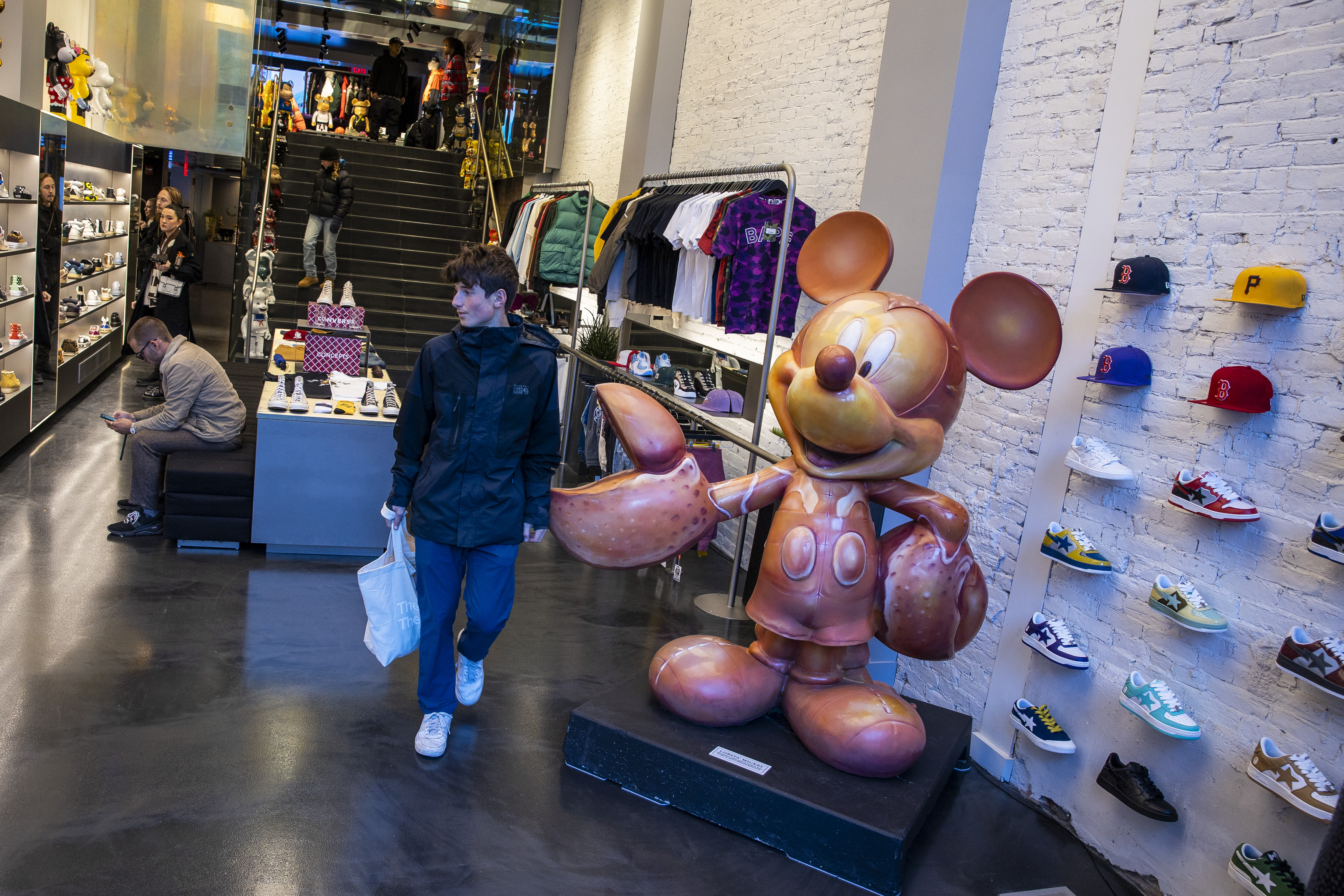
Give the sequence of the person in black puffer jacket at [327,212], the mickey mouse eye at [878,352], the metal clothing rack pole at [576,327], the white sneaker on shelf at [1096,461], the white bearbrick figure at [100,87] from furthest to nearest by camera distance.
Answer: the person in black puffer jacket at [327,212] < the white bearbrick figure at [100,87] < the metal clothing rack pole at [576,327] < the white sneaker on shelf at [1096,461] < the mickey mouse eye at [878,352]

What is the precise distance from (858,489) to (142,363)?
31.1 ft

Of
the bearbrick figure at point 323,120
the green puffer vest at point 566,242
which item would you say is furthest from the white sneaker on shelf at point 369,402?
the bearbrick figure at point 323,120

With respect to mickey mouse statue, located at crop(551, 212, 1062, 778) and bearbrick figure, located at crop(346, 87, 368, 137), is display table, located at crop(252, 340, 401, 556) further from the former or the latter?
bearbrick figure, located at crop(346, 87, 368, 137)

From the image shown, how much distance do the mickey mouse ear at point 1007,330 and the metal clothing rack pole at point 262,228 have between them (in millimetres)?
6965

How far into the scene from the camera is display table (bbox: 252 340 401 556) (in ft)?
16.3

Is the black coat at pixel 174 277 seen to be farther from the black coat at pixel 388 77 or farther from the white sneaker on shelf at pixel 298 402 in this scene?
the black coat at pixel 388 77

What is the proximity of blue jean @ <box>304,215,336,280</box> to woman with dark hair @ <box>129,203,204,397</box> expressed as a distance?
2098 millimetres

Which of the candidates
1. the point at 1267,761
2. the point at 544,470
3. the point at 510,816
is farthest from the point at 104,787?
the point at 1267,761

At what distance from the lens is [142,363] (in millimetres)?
10203

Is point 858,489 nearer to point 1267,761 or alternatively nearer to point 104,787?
point 1267,761

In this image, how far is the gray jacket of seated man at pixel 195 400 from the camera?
5.12 metres

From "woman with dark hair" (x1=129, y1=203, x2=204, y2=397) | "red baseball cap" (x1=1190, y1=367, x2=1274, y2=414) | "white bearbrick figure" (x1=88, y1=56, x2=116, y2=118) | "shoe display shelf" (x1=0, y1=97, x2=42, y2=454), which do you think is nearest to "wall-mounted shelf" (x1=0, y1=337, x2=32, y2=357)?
"shoe display shelf" (x1=0, y1=97, x2=42, y2=454)

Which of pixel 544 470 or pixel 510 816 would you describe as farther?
pixel 544 470

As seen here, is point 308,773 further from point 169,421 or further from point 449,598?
point 169,421
